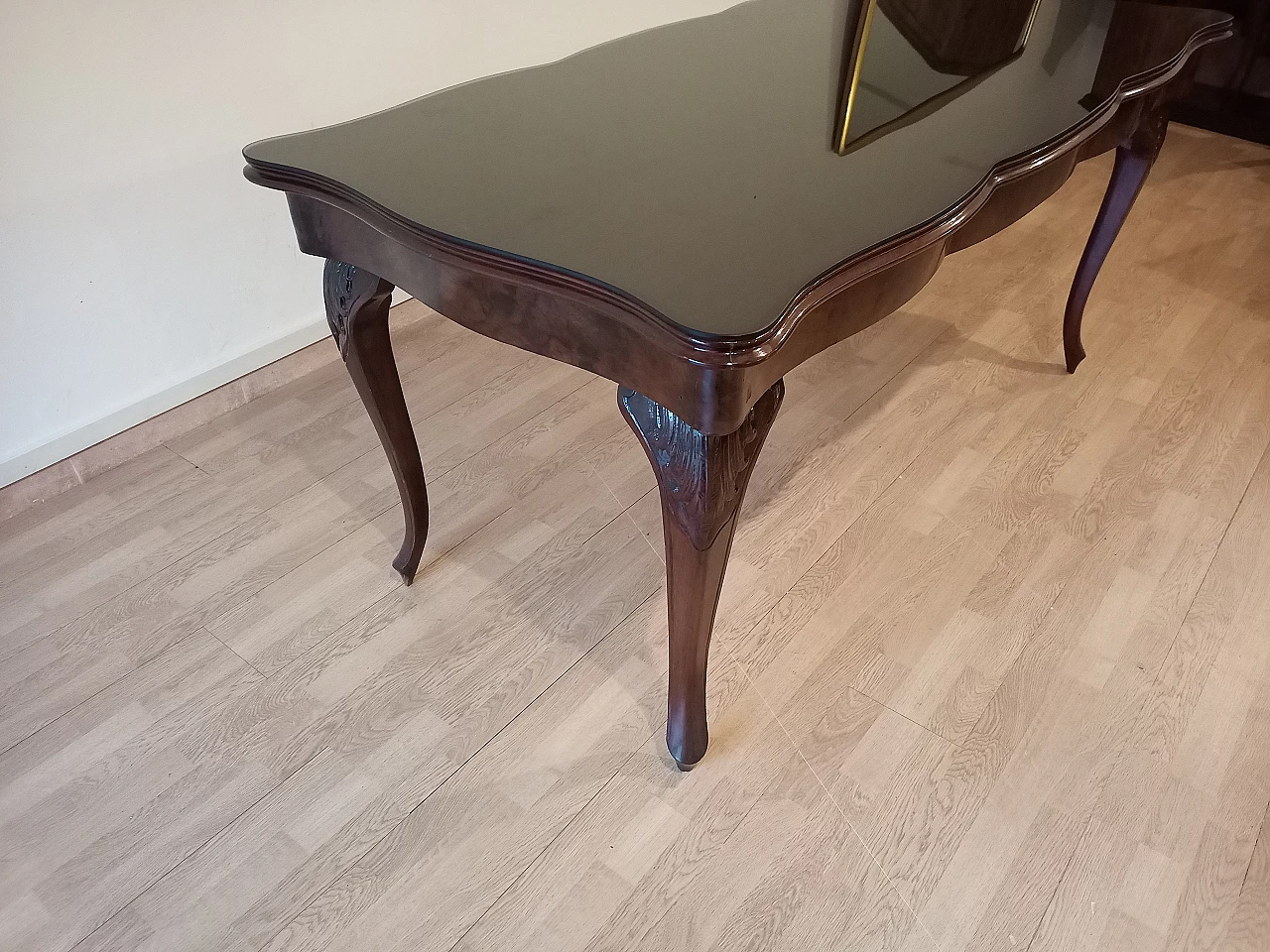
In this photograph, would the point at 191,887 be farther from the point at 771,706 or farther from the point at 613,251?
the point at 613,251

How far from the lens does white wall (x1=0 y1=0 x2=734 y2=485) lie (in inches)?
59.3

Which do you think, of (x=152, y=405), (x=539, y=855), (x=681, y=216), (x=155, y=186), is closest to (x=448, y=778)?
(x=539, y=855)

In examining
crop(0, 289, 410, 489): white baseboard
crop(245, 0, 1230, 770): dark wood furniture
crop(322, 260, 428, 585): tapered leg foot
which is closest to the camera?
crop(245, 0, 1230, 770): dark wood furniture

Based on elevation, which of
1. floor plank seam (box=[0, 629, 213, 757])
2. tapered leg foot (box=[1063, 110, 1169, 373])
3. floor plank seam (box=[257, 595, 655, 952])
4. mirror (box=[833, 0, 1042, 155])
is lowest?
floor plank seam (box=[0, 629, 213, 757])

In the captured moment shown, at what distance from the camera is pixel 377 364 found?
1.28 meters

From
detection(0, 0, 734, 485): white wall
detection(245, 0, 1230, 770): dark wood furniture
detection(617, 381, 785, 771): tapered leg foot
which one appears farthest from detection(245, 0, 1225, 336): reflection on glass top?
detection(0, 0, 734, 485): white wall

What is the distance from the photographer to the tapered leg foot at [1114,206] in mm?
1687

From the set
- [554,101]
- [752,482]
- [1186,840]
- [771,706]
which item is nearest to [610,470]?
[752,482]

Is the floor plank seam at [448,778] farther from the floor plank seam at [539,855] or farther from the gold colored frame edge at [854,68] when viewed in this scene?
the gold colored frame edge at [854,68]

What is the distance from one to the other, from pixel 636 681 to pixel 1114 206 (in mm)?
1315

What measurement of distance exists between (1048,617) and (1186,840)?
38cm

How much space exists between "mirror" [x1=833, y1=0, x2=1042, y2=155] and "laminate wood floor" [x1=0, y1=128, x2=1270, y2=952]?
700mm

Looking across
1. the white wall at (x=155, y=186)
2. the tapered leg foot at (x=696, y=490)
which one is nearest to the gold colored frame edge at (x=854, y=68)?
the tapered leg foot at (x=696, y=490)

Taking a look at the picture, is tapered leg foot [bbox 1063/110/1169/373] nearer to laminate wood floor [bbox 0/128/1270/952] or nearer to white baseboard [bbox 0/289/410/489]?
laminate wood floor [bbox 0/128/1270/952]
